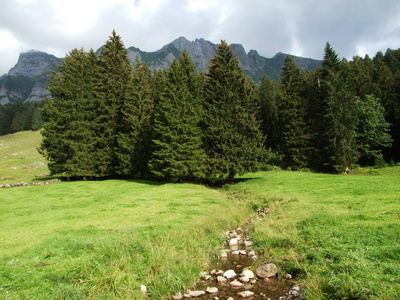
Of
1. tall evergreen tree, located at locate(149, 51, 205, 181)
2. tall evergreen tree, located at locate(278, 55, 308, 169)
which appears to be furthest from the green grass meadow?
tall evergreen tree, located at locate(278, 55, 308, 169)

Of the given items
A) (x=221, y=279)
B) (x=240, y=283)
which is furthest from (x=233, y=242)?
(x=240, y=283)

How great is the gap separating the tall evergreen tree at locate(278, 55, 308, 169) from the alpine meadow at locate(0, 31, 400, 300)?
0.85 ft

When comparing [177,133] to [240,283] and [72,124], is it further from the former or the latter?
[240,283]

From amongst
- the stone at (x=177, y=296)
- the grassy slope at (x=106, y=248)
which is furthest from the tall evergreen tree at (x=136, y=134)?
the stone at (x=177, y=296)

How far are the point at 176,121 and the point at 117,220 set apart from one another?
20.3m

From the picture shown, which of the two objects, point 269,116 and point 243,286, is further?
point 269,116

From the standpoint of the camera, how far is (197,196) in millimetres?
22422

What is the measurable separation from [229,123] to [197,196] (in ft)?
45.1

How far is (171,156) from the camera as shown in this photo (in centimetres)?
3172

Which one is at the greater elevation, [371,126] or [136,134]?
[371,126]

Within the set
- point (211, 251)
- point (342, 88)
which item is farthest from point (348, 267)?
point (342, 88)

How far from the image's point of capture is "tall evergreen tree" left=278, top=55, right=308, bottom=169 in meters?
43.8

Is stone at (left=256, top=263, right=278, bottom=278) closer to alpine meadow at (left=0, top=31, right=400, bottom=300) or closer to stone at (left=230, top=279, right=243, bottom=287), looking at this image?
alpine meadow at (left=0, top=31, right=400, bottom=300)

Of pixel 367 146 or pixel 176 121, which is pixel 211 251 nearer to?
pixel 176 121
